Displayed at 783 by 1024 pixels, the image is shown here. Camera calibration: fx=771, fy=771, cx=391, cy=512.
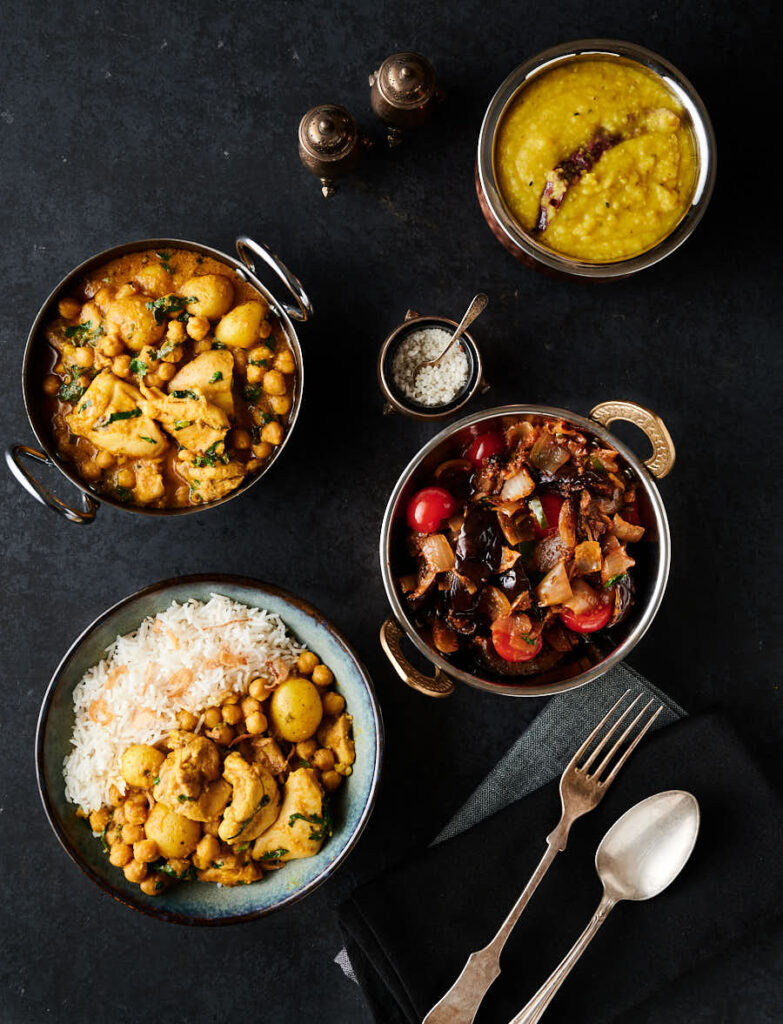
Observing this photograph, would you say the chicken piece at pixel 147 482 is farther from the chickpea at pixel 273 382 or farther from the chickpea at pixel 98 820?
the chickpea at pixel 98 820

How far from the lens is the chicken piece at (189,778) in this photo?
2.31m

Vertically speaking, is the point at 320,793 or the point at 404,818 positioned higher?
the point at 320,793

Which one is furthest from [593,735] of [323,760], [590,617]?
[323,760]

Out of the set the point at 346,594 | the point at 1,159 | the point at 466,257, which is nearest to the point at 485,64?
the point at 466,257

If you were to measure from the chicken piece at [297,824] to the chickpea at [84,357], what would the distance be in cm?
148

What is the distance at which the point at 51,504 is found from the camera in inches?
94.6

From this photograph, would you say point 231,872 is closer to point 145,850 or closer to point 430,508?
point 145,850

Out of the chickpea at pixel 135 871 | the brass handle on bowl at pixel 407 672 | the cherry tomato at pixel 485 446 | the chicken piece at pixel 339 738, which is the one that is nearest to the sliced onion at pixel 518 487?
the cherry tomato at pixel 485 446

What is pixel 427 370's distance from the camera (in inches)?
104

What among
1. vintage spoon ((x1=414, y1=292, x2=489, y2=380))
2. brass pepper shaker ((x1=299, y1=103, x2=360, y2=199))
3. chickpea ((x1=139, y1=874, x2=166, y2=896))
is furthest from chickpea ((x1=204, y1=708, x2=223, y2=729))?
brass pepper shaker ((x1=299, y1=103, x2=360, y2=199))

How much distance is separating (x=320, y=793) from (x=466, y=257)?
1915 millimetres

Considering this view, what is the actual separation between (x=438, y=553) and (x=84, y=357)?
4.29 feet

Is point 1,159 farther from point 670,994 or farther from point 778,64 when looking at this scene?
point 670,994

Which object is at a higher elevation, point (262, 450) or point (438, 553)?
point (438, 553)
